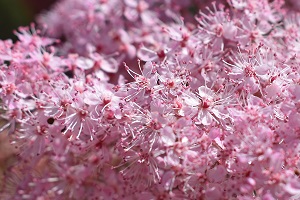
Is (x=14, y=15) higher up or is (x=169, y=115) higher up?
(x=169, y=115)

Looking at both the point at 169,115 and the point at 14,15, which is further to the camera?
the point at 14,15

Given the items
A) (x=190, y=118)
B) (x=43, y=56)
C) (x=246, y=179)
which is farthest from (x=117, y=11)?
(x=246, y=179)

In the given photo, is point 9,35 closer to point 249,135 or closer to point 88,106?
point 88,106

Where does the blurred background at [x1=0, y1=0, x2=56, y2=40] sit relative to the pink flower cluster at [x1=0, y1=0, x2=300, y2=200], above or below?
below

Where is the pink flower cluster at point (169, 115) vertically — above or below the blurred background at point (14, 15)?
above

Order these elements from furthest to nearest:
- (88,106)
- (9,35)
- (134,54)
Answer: (9,35), (134,54), (88,106)

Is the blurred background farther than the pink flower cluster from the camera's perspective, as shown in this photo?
Yes

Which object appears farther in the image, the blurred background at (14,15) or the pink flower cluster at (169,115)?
the blurred background at (14,15)

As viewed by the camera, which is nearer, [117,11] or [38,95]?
[38,95]
